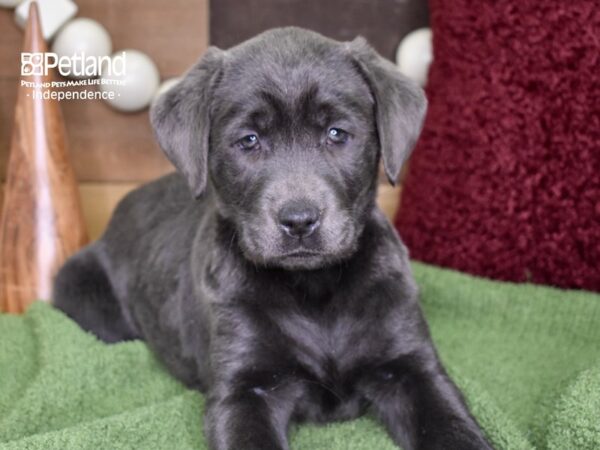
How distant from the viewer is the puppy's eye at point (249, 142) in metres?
2.48

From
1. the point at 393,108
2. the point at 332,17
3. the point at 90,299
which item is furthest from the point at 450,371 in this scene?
Result: the point at 332,17

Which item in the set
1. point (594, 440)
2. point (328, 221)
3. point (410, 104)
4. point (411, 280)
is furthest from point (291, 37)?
point (594, 440)

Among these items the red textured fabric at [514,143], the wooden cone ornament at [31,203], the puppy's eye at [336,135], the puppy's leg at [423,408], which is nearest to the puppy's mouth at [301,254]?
the puppy's eye at [336,135]

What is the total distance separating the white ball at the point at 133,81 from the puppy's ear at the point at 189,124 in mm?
1692

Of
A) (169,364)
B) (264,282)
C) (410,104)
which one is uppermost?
(410,104)

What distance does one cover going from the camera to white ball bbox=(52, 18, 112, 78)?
4.15 meters

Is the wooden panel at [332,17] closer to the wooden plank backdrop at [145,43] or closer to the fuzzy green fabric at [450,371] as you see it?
the wooden plank backdrop at [145,43]

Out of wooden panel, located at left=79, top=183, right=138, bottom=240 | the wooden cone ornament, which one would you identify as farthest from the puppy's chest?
wooden panel, located at left=79, top=183, right=138, bottom=240

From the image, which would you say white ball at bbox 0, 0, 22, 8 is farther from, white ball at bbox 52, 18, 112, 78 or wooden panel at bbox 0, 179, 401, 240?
wooden panel at bbox 0, 179, 401, 240

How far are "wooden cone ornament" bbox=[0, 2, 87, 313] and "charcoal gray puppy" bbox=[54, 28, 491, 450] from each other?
1348 millimetres

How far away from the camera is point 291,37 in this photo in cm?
257

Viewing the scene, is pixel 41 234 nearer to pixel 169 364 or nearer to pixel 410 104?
pixel 169 364

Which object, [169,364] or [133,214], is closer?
[169,364]

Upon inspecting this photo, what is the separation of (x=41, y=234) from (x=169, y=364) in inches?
44.4
